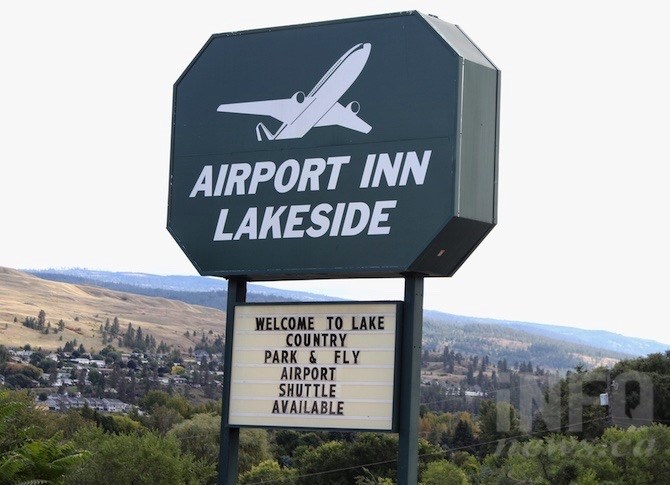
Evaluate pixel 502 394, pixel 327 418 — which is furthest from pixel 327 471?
pixel 502 394

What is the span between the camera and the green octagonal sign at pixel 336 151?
46.1 ft

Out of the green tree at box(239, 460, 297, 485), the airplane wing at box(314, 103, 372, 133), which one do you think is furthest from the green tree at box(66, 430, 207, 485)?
the airplane wing at box(314, 103, 372, 133)

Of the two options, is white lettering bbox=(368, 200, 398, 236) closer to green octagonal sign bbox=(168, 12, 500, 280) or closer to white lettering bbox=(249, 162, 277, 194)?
green octagonal sign bbox=(168, 12, 500, 280)

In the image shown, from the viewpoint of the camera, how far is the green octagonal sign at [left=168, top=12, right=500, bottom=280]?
14.1 meters

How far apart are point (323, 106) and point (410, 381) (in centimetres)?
349

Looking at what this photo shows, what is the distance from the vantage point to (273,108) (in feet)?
50.3

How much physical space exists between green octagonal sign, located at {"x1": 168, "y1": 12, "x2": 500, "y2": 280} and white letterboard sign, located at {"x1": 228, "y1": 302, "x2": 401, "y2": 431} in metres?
0.53

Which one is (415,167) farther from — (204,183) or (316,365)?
(204,183)

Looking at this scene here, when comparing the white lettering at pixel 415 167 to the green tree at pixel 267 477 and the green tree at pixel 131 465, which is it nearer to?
the green tree at pixel 131 465

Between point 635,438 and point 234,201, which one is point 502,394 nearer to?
point 635,438

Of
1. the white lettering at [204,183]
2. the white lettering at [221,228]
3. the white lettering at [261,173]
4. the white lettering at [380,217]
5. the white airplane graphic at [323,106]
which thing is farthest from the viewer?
the white lettering at [204,183]

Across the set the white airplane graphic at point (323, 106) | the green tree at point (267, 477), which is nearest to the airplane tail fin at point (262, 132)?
the white airplane graphic at point (323, 106)

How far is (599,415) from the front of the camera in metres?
75.0

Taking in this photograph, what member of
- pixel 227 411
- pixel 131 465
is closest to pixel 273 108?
pixel 227 411
